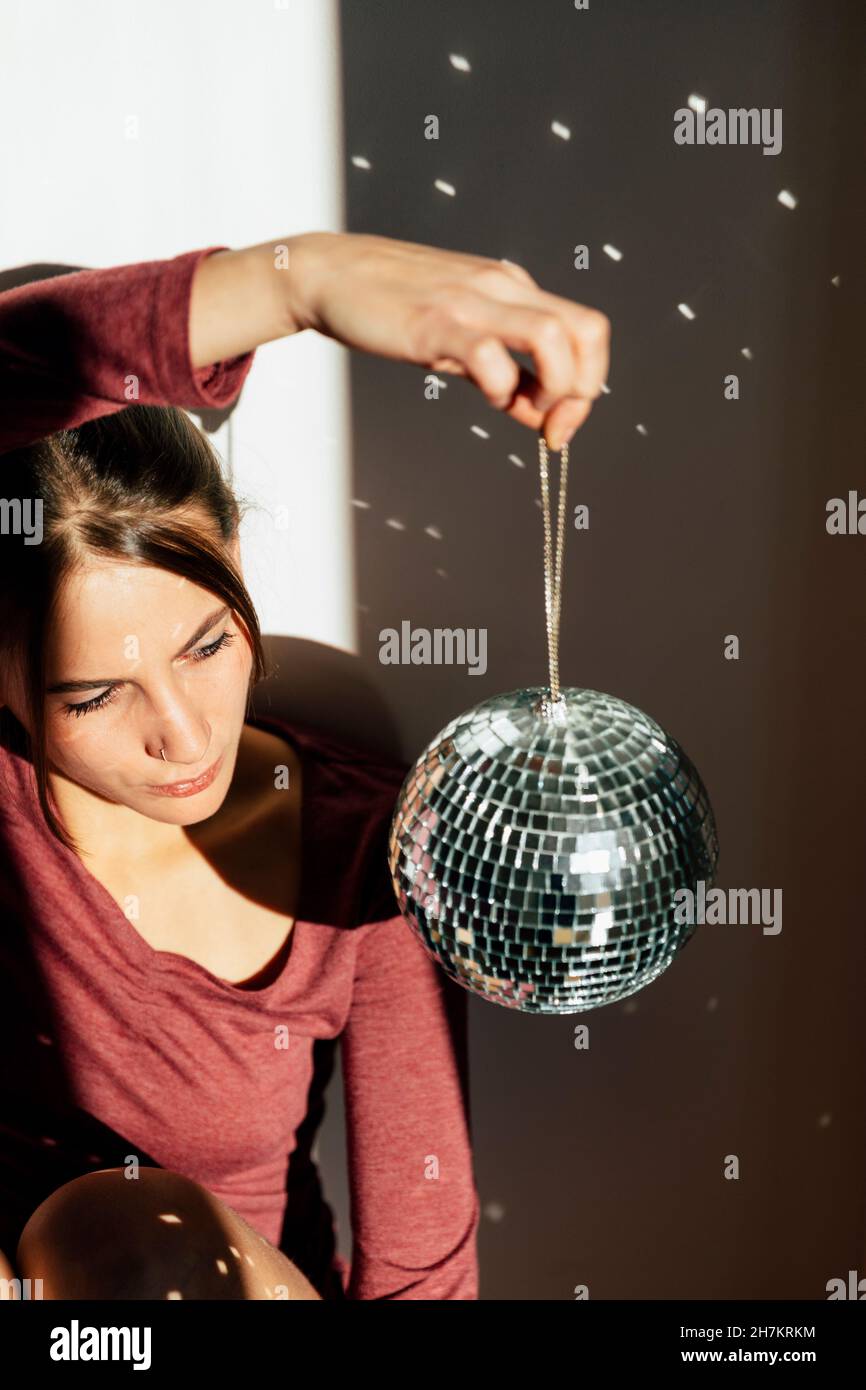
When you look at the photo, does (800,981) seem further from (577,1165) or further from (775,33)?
(775,33)

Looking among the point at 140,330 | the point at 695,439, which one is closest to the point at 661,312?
the point at 695,439

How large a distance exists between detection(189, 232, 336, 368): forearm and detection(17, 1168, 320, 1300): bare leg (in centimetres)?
72

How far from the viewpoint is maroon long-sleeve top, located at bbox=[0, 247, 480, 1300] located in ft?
3.77

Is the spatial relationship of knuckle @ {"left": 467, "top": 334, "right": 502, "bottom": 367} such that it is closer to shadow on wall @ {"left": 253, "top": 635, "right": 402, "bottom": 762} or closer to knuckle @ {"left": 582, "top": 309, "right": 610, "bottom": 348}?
knuckle @ {"left": 582, "top": 309, "right": 610, "bottom": 348}

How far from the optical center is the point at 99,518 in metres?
0.94

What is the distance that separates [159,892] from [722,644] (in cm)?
64

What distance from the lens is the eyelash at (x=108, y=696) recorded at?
3.18 feet

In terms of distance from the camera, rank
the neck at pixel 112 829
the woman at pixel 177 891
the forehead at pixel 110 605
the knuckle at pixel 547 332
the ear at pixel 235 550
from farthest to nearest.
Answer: the neck at pixel 112 829
the ear at pixel 235 550
the forehead at pixel 110 605
the woman at pixel 177 891
the knuckle at pixel 547 332

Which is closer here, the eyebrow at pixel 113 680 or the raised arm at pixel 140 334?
the raised arm at pixel 140 334

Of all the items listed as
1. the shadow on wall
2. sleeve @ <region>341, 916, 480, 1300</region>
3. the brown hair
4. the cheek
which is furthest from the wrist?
sleeve @ <region>341, 916, 480, 1300</region>

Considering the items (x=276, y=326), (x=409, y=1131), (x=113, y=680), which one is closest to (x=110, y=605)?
(x=113, y=680)

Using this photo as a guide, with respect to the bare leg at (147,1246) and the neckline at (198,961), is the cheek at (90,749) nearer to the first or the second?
the neckline at (198,961)

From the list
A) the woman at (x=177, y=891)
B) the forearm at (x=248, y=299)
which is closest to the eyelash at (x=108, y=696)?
the woman at (x=177, y=891)

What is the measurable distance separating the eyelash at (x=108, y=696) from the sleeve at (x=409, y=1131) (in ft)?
1.27
